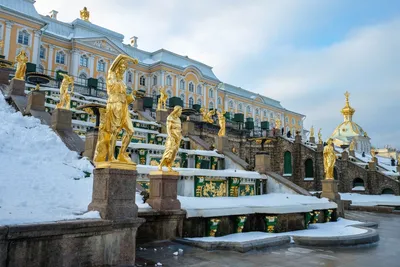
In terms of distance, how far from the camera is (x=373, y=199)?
2883 centimetres

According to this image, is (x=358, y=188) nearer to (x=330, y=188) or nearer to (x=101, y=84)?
(x=330, y=188)

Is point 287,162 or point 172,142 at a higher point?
point 287,162

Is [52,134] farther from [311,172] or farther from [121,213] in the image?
[311,172]

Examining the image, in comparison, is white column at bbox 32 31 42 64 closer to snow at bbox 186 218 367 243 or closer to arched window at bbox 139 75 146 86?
arched window at bbox 139 75 146 86

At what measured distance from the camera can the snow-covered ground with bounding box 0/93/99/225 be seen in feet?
21.1

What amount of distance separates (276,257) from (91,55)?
42.6 m

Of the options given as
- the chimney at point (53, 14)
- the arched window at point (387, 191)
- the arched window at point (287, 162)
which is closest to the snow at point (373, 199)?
the arched window at point (387, 191)

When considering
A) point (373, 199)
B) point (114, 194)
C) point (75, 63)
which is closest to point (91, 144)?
point (114, 194)

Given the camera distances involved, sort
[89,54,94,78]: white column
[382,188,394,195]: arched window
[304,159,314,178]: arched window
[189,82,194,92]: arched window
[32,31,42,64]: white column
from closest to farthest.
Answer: [382,188,394,195]: arched window < [304,159,314,178]: arched window < [32,31,42,64]: white column < [89,54,94,78]: white column < [189,82,194,92]: arched window

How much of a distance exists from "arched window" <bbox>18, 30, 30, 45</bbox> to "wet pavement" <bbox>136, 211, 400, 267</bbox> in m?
38.2

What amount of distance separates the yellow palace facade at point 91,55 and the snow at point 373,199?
1080 inches

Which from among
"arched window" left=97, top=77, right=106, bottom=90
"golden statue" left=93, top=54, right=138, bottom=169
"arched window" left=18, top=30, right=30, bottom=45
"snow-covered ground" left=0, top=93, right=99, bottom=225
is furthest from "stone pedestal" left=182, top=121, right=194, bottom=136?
"arched window" left=18, top=30, right=30, bottom=45

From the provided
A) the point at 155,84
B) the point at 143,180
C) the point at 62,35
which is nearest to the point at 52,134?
the point at 143,180

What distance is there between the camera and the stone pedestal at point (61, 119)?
13023 mm
